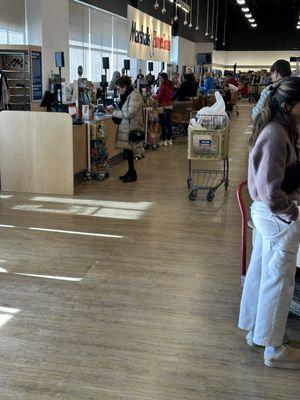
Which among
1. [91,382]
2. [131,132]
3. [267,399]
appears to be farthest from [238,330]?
[131,132]

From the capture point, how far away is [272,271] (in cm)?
252

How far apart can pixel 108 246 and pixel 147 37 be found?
13.2m

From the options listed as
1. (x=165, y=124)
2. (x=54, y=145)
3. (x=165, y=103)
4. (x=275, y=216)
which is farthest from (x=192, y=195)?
(x=165, y=124)

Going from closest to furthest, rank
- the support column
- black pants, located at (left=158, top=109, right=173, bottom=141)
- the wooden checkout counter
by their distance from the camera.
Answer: the wooden checkout counter < the support column < black pants, located at (left=158, top=109, right=173, bottom=141)

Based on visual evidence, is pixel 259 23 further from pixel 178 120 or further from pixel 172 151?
pixel 172 151

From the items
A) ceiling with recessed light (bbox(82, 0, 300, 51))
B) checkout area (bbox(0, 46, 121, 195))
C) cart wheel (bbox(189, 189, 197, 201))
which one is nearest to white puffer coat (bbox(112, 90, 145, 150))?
checkout area (bbox(0, 46, 121, 195))

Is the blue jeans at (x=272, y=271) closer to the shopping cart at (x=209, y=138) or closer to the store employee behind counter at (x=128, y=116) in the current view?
the shopping cart at (x=209, y=138)

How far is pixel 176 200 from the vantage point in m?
6.20

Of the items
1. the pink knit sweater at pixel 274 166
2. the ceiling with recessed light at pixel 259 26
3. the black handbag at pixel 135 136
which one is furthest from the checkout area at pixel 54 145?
the ceiling with recessed light at pixel 259 26

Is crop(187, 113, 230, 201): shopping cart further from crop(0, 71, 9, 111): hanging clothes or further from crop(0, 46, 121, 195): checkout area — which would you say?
crop(0, 71, 9, 111): hanging clothes

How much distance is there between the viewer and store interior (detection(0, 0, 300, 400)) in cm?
262

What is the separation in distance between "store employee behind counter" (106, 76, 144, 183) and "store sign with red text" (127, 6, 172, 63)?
26.7ft

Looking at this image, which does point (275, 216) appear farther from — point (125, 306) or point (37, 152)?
point (37, 152)

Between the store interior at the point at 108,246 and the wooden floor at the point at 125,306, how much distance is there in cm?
1
